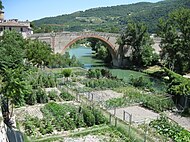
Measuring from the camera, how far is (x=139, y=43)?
161 feet

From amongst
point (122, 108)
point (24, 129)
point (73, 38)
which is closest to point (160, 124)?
point (122, 108)

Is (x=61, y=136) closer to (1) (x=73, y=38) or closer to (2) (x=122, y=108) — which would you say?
(2) (x=122, y=108)

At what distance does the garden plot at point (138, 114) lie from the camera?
19.0 metres

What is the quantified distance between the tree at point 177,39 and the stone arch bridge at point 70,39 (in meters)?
10.0

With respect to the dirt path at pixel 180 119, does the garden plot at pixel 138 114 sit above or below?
above

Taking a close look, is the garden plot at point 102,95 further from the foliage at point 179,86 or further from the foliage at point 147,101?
the foliage at point 179,86

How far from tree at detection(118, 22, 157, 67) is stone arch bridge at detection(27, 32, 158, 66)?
1.81 m

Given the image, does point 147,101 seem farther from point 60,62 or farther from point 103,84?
point 60,62

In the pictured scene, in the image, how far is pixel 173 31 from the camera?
41.2 metres

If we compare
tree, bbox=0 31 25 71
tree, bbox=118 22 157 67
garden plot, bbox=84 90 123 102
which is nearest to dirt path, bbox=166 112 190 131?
garden plot, bbox=84 90 123 102

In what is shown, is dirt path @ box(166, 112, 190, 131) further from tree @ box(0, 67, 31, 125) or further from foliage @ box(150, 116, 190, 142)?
tree @ box(0, 67, 31, 125)

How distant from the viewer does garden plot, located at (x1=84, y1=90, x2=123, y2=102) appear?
79.9 ft

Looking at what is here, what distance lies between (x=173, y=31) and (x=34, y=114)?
27826 millimetres

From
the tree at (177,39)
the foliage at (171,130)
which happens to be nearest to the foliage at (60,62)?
the tree at (177,39)
